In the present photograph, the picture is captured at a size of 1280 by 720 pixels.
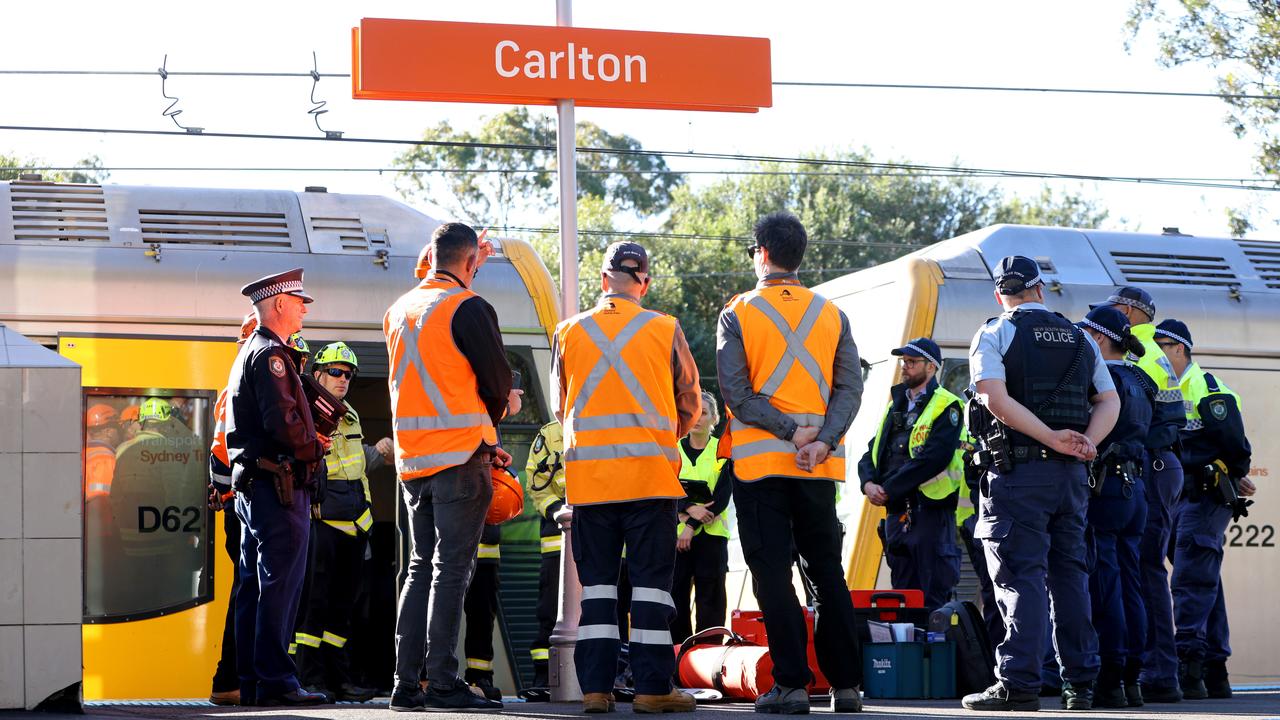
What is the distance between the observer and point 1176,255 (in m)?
11.8

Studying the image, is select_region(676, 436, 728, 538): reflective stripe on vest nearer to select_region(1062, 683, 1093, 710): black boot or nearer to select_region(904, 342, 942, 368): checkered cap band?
select_region(904, 342, 942, 368): checkered cap band

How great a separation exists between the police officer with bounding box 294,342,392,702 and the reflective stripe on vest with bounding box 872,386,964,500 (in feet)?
10.4

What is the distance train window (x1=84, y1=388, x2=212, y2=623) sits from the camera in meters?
9.12

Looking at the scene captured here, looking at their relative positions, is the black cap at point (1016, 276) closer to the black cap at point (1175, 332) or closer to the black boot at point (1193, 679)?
the black cap at point (1175, 332)

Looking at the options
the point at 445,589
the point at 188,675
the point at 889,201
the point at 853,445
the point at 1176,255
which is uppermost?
the point at 889,201

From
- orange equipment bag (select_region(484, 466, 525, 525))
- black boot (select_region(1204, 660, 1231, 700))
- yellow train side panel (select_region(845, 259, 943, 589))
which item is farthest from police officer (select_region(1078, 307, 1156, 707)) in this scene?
orange equipment bag (select_region(484, 466, 525, 525))

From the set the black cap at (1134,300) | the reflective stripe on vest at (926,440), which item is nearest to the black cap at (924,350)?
the reflective stripe on vest at (926,440)

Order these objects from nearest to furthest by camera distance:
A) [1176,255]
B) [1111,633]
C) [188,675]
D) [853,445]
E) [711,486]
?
[1111,633] → [188,675] → [711,486] → [853,445] → [1176,255]

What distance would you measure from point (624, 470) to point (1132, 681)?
294 centimetres

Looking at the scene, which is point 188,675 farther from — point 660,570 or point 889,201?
point 889,201

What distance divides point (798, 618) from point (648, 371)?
47.3 inches

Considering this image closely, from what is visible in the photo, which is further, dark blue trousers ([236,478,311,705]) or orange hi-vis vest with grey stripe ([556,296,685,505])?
dark blue trousers ([236,478,311,705])

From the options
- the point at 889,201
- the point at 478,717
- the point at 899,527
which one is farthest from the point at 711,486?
the point at 889,201

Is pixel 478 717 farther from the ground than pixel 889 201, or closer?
closer
